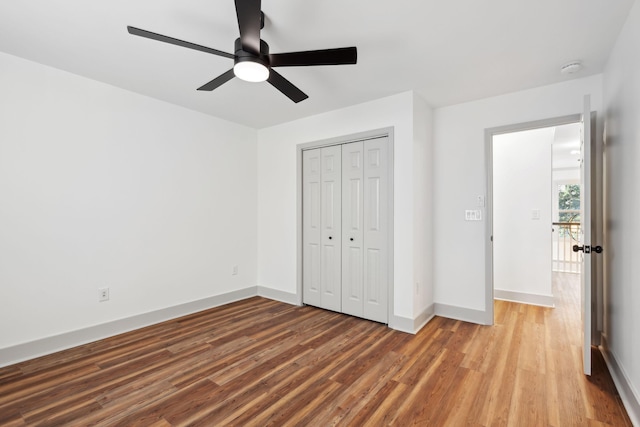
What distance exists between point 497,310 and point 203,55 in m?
4.32

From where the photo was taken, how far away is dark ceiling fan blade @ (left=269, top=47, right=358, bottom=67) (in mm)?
1901

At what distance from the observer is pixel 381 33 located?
2199 millimetres

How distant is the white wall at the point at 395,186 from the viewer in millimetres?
3223

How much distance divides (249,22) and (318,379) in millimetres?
2422

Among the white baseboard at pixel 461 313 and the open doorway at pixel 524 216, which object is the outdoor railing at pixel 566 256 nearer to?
the open doorway at pixel 524 216

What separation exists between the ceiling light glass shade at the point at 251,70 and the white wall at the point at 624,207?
7.49 ft

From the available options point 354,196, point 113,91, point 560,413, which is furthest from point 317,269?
point 113,91

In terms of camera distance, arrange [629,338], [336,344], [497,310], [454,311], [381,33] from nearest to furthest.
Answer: [629,338], [381,33], [336,344], [454,311], [497,310]

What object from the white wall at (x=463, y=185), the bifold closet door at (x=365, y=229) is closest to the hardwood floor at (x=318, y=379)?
the bifold closet door at (x=365, y=229)

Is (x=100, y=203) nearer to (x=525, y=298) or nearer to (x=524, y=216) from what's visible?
(x=524, y=216)

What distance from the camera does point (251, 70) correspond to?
1969 millimetres

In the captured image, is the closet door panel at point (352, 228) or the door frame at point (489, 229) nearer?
the door frame at point (489, 229)

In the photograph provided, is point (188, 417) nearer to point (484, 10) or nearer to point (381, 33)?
point (381, 33)

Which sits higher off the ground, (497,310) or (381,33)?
(381,33)
